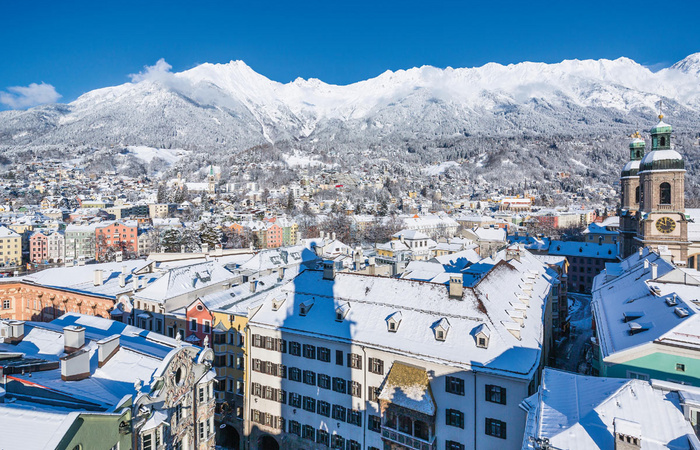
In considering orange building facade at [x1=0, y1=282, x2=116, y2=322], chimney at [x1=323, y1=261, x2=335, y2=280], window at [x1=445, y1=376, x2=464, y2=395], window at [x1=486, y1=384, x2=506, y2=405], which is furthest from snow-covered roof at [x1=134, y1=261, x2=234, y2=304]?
window at [x1=486, y1=384, x2=506, y2=405]

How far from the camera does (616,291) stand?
3155 cm

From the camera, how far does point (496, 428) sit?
21000 millimetres

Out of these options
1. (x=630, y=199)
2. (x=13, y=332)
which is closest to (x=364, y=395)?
(x=13, y=332)

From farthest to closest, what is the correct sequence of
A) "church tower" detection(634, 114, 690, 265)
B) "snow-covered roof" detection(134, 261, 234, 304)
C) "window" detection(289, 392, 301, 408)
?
"church tower" detection(634, 114, 690, 265) < "snow-covered roof" detection(134, 261, 234, 304) < "window" detection(289, 392, 301, 408)

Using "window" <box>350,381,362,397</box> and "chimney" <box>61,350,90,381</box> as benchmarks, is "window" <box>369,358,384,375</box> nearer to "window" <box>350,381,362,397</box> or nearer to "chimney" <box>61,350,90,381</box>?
"window" <box>350,381,362,397</box>

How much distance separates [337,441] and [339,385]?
11.5ft

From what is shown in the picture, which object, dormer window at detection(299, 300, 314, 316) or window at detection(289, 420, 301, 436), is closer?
window at detection(289, 420, 301, 436)

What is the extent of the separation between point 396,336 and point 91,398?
15461 millimetres

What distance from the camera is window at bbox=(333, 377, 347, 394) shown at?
84.0 feet

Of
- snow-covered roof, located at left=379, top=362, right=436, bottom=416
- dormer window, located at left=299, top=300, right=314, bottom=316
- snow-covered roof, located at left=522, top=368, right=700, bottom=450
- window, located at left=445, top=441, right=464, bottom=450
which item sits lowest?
window, located at left=445, top=441, right=464, bottom=450

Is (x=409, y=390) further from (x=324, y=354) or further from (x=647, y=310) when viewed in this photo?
(x=647, y=310)

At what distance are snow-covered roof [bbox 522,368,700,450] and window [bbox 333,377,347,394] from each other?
40.9ft

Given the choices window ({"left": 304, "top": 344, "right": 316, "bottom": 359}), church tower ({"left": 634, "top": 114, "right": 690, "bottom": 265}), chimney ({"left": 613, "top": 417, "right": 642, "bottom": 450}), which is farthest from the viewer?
church tower ({"left": 634, "top": 114, "right": 690, "bottom": 265})

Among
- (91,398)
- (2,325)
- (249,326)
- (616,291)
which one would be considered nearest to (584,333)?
(616,291)
